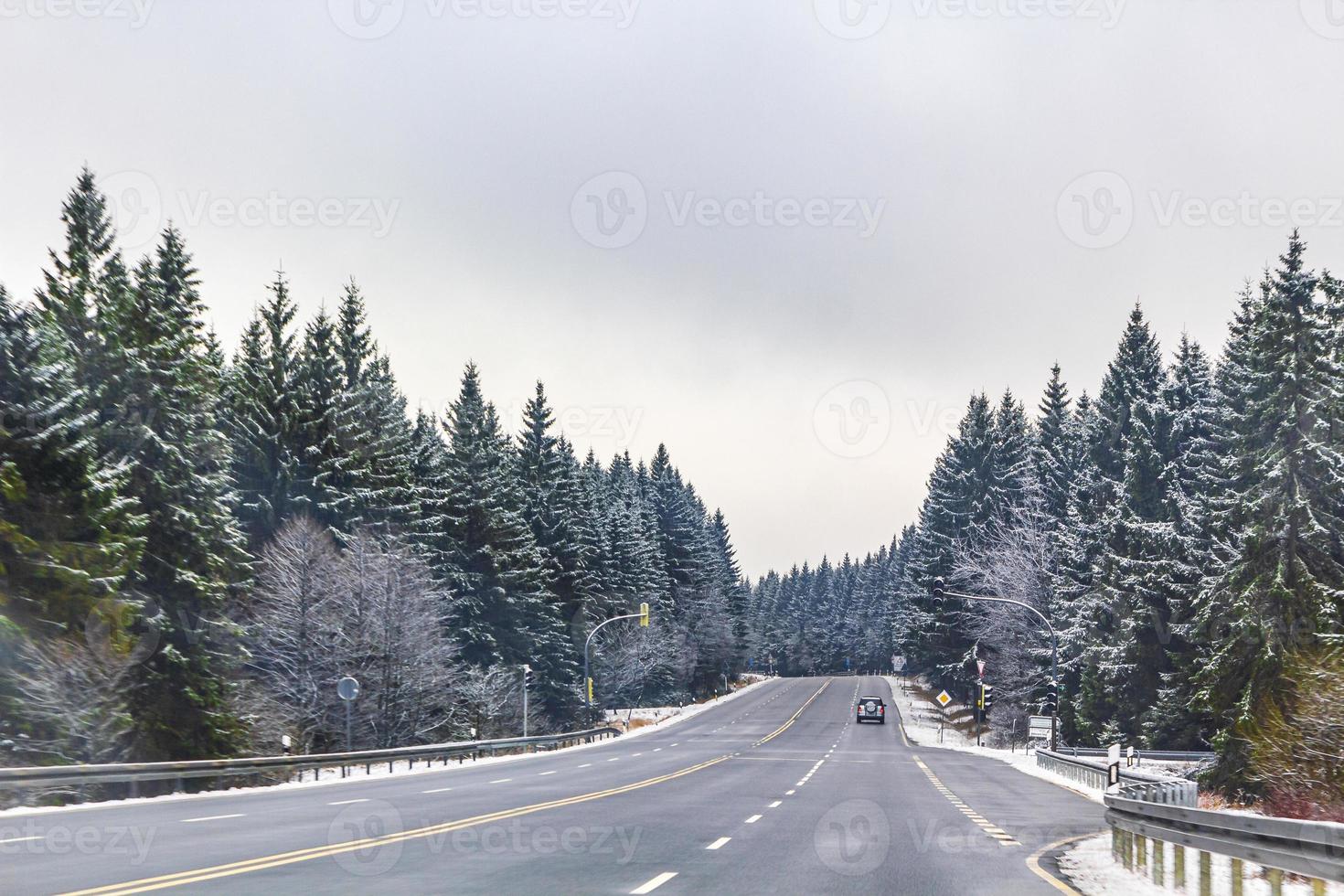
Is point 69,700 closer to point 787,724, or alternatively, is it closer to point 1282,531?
point 1282,531

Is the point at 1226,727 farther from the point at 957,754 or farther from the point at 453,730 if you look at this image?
the point at 453,730

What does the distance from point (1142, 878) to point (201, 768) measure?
19736 millimetres

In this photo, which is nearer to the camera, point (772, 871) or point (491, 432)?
point (772, 871)

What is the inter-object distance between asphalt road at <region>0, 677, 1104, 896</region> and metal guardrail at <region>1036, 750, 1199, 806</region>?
1501 mm

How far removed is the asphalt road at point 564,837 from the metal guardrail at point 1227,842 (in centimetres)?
119

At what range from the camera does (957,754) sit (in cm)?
6175

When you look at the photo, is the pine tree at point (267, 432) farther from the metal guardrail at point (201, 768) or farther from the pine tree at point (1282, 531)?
the pine tree at point (1282, 531)

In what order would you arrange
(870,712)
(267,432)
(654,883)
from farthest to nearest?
(870,712) → (267,432) → (654,883)

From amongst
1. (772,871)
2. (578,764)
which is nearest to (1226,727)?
(578,764)

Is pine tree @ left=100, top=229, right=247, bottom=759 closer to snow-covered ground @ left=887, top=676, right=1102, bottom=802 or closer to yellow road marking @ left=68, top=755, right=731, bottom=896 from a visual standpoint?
yellow road marking @ left=68, top=755, right=731, bottom=896

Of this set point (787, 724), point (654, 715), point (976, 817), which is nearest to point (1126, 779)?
point (976, 817)

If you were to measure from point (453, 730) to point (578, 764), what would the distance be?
18322mm

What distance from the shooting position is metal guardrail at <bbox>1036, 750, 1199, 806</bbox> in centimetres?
1895

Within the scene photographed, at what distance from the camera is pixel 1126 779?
30703 mm
